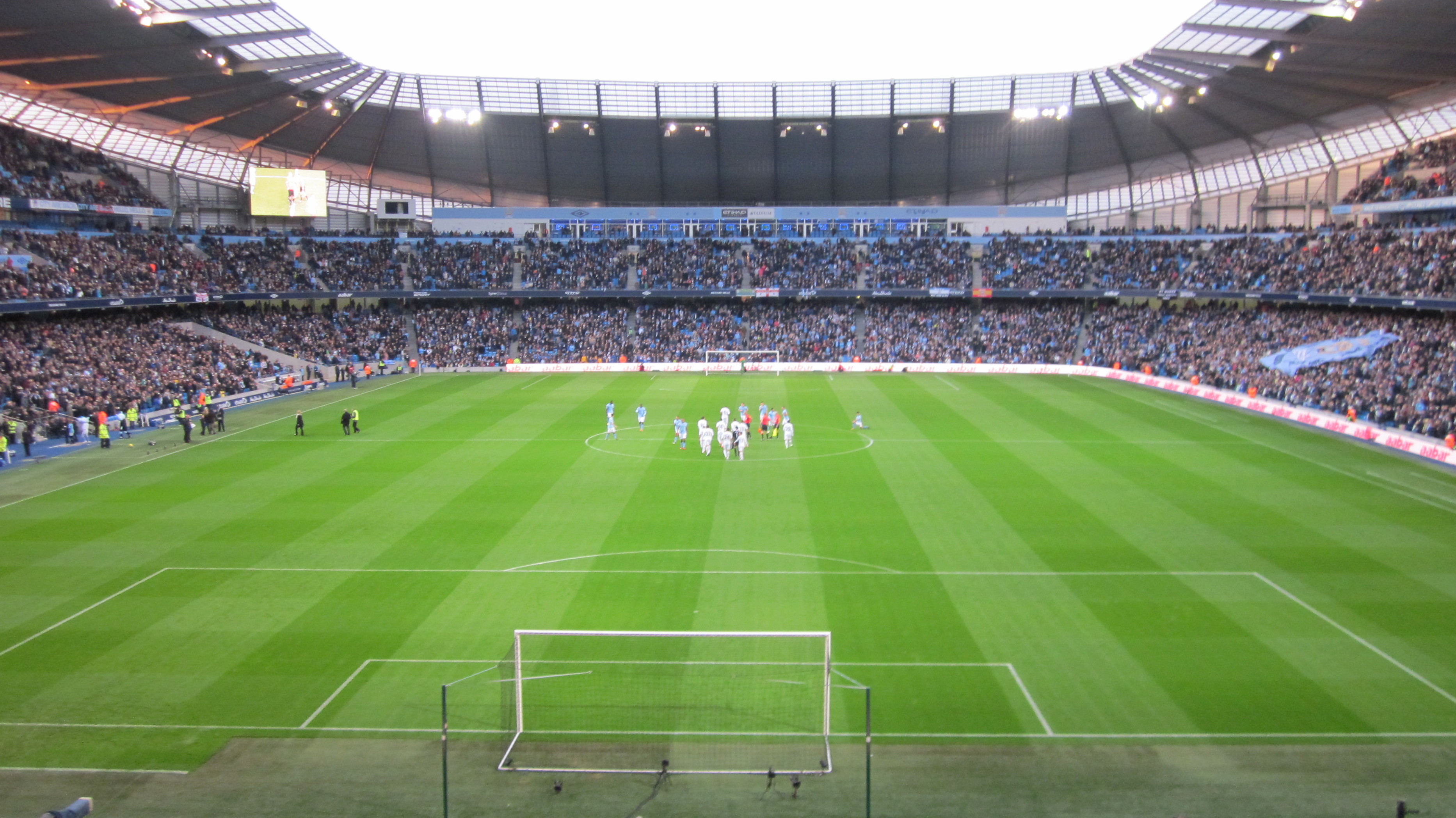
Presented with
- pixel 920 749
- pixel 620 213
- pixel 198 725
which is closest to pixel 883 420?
pixel 920 749

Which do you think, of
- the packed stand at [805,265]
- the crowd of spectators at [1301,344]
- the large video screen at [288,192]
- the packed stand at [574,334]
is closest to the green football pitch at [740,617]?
the crowd of spectators at [1301,344]

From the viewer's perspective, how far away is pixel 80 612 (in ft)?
60.8

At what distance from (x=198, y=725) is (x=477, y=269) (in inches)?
2154

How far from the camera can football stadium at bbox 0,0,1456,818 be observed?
45.4 ft

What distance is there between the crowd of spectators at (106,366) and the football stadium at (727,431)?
0.30 m

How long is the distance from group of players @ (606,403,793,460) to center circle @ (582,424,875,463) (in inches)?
7.2

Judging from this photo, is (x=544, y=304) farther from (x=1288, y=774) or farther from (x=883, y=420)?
(x=1288, y=774)

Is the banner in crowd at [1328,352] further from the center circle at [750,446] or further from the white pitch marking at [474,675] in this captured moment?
the white pitch marking at [474,675]

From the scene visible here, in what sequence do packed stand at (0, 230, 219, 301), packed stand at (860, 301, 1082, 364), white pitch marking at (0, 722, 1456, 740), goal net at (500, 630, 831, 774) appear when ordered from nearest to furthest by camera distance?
goal net at (500, 630, 831, 774), white pitch marking at (0, 722, 1456, 740), packed stand at (0, 230, 219, 301), packed stand at (860, 301, 1082, 364)

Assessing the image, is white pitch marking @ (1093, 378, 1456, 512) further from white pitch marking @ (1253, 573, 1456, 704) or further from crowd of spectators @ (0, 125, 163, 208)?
crowd of spectators @ (0, 125, 163, 208)

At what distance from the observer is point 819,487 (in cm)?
2805

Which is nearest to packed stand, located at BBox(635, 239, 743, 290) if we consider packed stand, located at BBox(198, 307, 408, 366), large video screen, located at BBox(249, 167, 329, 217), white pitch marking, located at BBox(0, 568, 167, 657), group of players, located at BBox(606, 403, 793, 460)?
packed stand, located at BBox(198, 307, 408, 366)

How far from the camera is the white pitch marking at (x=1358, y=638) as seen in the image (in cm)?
1517

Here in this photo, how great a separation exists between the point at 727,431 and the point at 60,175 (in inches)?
1661
